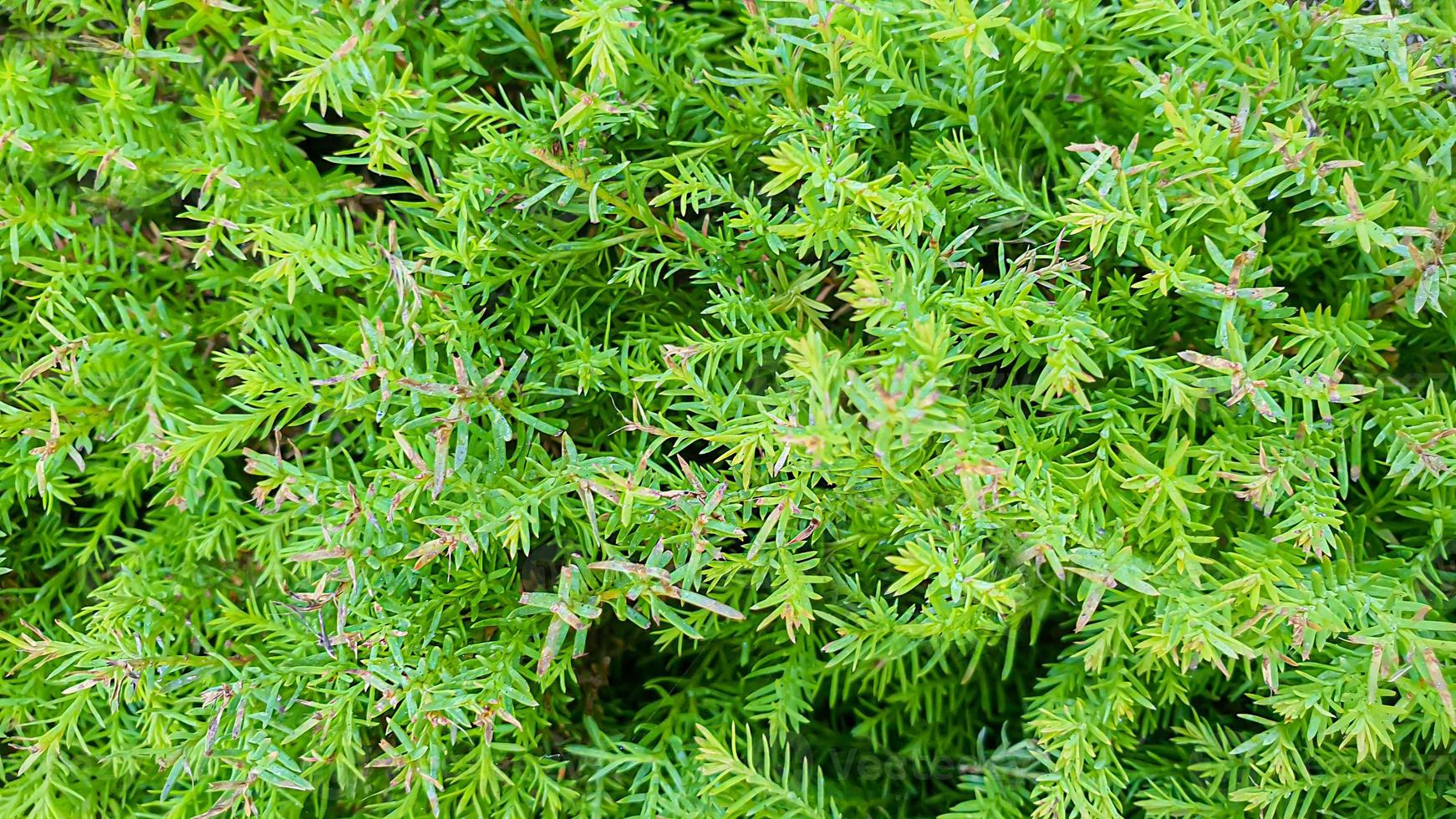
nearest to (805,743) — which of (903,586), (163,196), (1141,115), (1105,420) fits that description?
(903,586)

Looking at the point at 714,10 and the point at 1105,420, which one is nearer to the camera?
the point at 1105,420

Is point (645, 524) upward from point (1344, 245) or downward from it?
downward

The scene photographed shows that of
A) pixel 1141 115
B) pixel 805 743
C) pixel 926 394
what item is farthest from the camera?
pixel 805 743

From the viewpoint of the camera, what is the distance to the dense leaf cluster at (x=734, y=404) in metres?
0.80

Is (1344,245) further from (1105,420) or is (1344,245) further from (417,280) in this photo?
(417,280)

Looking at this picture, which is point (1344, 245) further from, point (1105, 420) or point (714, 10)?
point (714, 10)

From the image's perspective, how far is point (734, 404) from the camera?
2.90 ft

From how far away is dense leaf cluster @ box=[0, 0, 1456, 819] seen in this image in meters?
0.80

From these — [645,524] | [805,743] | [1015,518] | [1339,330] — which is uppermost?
[1339,330]

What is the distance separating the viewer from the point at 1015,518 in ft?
2.58

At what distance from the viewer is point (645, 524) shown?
87cm

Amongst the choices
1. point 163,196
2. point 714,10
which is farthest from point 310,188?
point 714,10

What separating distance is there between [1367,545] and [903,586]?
49 cm

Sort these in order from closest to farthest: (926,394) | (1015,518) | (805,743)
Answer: (926,394) → (1015,518) → (805,743)
